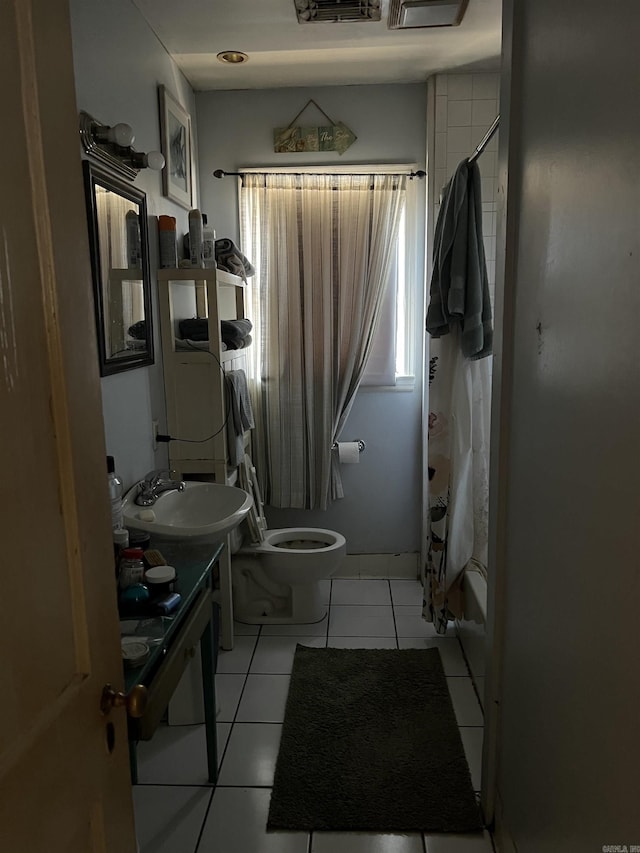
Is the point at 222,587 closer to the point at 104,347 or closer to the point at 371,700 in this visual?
the point at 371,700

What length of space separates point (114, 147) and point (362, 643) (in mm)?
2290

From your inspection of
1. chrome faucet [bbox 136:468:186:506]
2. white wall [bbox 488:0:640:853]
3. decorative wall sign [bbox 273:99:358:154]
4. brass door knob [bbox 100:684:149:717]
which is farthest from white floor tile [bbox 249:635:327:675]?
decorative wall sign [bbox 273:99:358:154]

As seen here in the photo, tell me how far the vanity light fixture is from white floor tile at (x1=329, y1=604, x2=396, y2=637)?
7.21 feet

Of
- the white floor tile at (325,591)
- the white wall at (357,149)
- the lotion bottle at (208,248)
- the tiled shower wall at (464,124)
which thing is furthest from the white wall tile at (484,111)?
the white floor tile at (325,591)

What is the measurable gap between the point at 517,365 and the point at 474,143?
6.64ft

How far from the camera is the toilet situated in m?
2.95

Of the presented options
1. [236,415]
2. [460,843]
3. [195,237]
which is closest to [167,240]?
[195,237]

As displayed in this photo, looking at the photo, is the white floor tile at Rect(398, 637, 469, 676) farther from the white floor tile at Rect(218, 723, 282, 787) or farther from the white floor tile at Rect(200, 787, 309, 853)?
the white floor tile at Rect(200, 787, 309, 853)

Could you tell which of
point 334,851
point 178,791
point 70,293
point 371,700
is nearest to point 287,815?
point 334,851

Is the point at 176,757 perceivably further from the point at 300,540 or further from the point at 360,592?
the point at 360,592

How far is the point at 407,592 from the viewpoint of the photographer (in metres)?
3.42

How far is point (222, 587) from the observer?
2812 mm

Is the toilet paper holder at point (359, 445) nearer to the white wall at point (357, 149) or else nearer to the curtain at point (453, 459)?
the white wall at point (357, 149)

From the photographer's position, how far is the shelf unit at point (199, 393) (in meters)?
2.58
